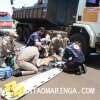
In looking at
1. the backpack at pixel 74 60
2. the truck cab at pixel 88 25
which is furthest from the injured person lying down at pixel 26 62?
the truck cab at pixel 88 25

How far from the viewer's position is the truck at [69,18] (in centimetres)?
1177

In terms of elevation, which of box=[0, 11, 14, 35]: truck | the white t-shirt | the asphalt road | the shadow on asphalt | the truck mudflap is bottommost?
box=[0, 11, 14, 35]: truck

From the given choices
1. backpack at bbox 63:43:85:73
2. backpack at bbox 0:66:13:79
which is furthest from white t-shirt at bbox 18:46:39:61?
backpack at bbox 63:43:85:73

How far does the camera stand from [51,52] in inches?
510

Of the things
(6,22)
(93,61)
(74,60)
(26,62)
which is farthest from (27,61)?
(6,22)

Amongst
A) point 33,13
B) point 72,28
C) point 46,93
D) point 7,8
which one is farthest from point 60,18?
point 7,8

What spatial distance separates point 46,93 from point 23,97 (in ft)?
2.29

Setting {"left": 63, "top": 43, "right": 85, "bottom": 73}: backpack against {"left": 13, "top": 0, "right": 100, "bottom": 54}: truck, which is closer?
{"left": 63, "top": 43, "right": 85, "bottom": 73}: backpack

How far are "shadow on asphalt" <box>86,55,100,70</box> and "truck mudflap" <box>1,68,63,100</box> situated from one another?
1.90 metres

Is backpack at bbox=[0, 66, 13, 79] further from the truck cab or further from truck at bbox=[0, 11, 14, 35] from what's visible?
truck at bbox=[0, 11, 14, 35]

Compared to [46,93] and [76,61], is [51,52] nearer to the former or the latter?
[76,61]

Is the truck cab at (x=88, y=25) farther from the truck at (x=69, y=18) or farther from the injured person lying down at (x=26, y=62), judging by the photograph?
the injured person lying down at (x=26, y=62)

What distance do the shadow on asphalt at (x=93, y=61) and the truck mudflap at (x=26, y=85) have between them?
190cm

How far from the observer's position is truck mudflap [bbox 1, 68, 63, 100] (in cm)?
743
